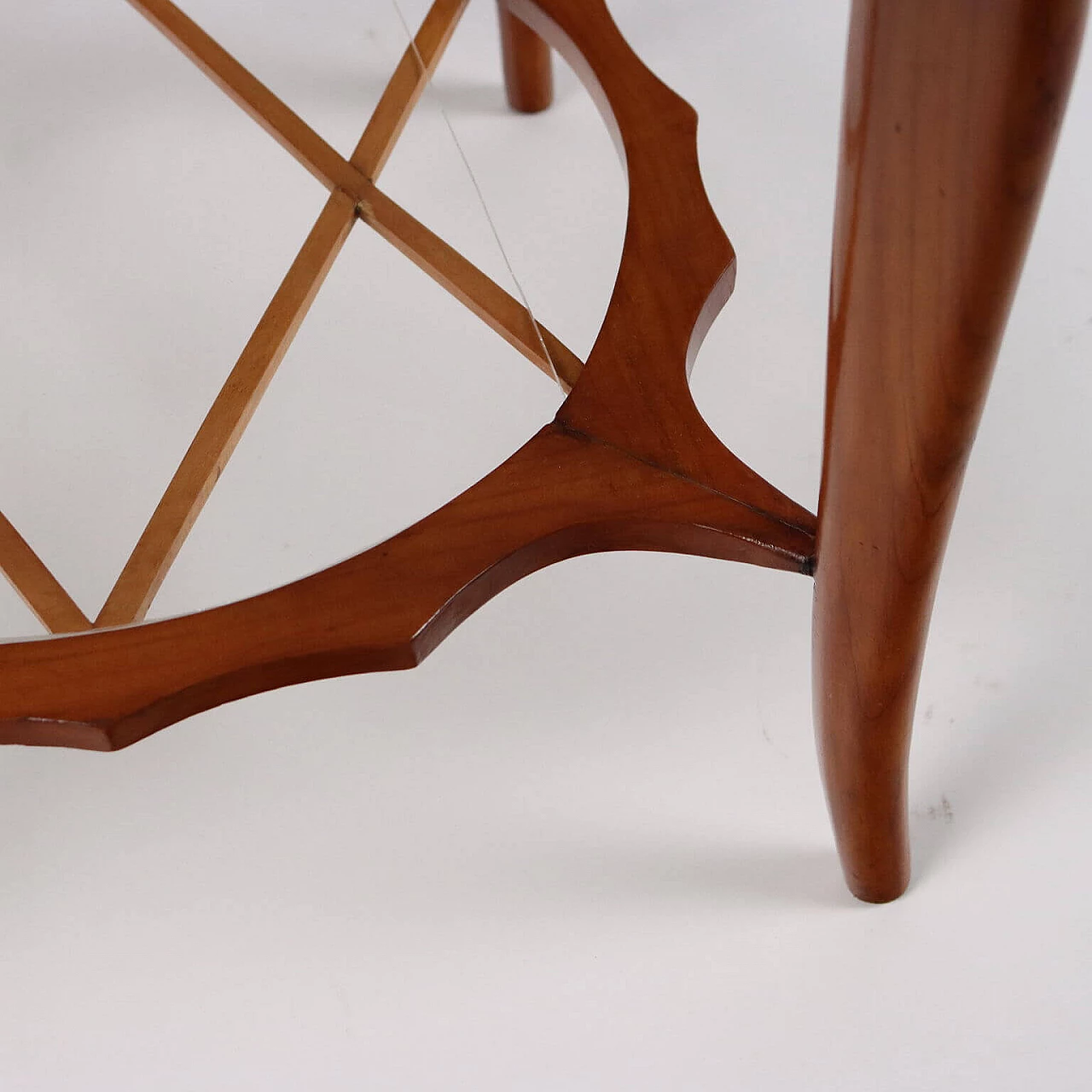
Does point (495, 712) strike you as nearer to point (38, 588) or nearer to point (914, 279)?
point (38, 588)

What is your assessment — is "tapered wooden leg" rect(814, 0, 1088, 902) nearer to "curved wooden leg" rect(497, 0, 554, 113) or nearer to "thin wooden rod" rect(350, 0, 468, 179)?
"thin wooden rod" rect(350, 0, 468, 179)

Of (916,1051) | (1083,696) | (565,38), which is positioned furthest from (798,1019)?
(565,38)

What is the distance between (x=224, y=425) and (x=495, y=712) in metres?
0.15

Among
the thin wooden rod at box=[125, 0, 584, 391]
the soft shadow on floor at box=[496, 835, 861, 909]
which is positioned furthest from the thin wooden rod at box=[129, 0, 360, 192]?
the soft shadow on floor at box=[496, 835, 861, 909]

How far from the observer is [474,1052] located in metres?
0.44

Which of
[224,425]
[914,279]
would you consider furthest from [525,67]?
[914,279]

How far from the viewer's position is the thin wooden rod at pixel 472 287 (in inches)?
16.7

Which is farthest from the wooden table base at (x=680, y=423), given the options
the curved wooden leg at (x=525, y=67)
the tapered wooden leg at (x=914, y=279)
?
the curved wooden leg at (x=525, y=67)

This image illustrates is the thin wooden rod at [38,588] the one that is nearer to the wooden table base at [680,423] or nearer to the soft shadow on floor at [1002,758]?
the wooden table base at [680,423]

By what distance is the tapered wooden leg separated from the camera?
0.61 feet

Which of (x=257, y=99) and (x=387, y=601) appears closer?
(x=387, y=601)

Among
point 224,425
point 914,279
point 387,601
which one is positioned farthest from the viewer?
point 224,425

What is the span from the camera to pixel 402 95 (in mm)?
495

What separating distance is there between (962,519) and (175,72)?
1.43 feet
